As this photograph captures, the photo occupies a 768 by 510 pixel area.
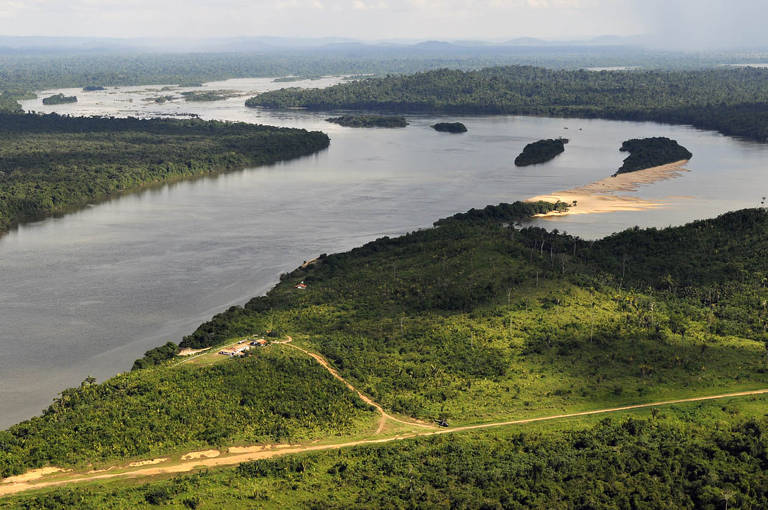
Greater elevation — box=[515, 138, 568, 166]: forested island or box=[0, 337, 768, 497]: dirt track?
box=[515, 138, 568, 166]: forested island

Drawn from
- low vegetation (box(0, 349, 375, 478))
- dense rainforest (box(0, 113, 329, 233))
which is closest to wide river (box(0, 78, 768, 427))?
dense rainforest (box(0, 113, 329, 233))

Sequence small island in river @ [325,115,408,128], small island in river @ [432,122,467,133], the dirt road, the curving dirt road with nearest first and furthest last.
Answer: the dirt road, the curving dirt road, small island in river @ [432,122,467,133], small island in river @ [325,115,408,128]

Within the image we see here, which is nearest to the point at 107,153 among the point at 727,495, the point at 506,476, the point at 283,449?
→ the point at 283,449

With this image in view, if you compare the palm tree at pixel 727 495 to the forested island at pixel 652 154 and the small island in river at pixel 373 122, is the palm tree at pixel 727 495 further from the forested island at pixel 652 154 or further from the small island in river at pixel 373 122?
the small island in river at pixel 373 122

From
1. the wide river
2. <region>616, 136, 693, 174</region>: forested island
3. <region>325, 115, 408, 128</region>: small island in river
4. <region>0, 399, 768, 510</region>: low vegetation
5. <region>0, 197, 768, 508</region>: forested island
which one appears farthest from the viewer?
<region>325, 115, 408, 128</region>: small island in river

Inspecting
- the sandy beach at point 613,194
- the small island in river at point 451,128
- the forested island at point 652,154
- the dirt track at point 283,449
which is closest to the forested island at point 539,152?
the forested island at point 652,154

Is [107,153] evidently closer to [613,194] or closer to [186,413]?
[613,194]

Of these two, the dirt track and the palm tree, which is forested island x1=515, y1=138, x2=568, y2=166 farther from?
the palm tree
